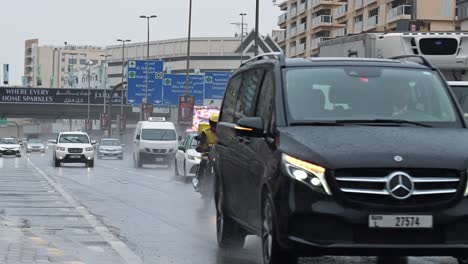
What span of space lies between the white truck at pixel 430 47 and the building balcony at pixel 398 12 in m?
65.1

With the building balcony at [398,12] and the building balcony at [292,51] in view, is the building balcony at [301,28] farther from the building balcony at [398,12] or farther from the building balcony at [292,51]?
the building balcony at [398,12]

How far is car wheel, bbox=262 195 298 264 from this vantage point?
773 centimetres

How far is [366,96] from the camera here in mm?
8523

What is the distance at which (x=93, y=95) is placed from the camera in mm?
113250

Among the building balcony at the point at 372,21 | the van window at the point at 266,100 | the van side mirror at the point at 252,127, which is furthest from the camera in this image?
the building balcony at the point at 372,21

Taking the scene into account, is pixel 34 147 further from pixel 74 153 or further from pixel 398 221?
pixel 398 221

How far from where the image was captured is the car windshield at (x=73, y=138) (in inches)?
1695

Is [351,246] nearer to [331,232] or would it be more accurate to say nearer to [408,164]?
[331,232]

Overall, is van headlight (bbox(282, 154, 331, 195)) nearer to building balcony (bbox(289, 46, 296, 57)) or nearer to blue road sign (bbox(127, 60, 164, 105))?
blue road sign (bbox(127, 60, 164, 105))

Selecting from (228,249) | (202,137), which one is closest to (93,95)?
(202,137)

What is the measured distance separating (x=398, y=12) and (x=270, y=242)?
77.3m

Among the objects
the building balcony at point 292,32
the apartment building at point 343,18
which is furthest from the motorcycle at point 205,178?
the building balcony at point 292,32

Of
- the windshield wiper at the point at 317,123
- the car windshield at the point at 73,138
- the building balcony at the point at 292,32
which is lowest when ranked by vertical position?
the car windshield at the point at 73,138

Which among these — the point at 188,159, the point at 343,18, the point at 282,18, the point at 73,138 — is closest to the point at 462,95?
the point at 188,159
